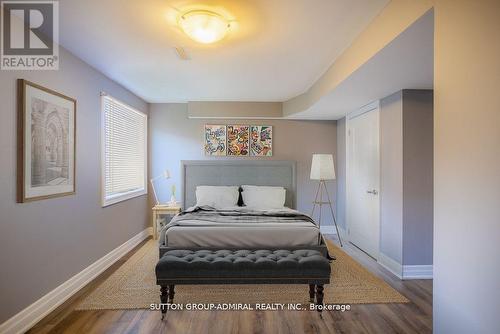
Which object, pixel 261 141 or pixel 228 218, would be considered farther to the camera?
pixel 261 141

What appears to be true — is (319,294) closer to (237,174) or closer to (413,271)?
(413,271)

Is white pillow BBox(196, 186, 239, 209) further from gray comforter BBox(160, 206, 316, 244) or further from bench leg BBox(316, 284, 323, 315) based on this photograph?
bench leg BBox(316, 284, 323, 315)

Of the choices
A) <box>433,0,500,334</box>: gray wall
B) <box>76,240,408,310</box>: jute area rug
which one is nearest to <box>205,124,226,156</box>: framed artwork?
<box>76,240,408,310</box>: jute area rug

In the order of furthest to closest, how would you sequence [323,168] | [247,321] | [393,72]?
[323,168]
[393,72]
[247,321]

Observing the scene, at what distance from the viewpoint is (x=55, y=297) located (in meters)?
2.74

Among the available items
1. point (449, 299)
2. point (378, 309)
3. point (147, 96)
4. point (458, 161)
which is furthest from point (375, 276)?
point (147, 96)

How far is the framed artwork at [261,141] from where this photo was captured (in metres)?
5.57

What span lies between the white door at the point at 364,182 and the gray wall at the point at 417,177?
574 millimetres

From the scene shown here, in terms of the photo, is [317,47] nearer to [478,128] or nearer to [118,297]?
[478,128]

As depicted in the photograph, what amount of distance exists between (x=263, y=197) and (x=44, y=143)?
3214mm

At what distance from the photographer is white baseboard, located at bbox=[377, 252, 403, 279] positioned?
11.4 ft

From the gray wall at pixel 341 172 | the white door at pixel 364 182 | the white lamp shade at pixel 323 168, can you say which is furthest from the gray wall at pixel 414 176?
the gray wall at pixel 341 172

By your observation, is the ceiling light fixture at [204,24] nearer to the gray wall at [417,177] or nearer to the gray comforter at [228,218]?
the gray comforter at [228,218]

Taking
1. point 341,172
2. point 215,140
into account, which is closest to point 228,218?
point 215,140
